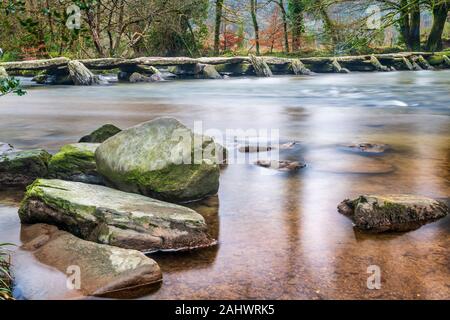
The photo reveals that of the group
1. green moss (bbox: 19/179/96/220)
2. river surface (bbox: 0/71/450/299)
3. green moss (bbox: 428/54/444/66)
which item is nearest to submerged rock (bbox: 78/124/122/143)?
river surface (bbox: 0/71/450/299)

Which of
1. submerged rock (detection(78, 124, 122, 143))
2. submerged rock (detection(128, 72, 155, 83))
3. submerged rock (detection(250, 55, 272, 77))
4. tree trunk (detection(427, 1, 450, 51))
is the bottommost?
submerged rock (detection(78, 124, 122, 143))

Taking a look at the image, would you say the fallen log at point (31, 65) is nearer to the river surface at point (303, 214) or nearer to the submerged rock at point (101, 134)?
the river surface at point (303, 214)

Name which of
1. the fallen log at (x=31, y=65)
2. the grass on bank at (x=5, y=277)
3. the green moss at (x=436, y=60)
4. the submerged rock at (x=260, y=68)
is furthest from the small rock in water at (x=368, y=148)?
the green moss at (x=436, y=60)

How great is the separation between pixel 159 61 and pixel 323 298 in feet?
53.9

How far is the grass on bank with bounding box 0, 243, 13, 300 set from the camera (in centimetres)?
236

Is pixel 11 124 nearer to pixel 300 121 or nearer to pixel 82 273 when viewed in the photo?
pixel 300 121

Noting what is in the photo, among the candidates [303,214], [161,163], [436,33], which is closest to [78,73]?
[161,163]

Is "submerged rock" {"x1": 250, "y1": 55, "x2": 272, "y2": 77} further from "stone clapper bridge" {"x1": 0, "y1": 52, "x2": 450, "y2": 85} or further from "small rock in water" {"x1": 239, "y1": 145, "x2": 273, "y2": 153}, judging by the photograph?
"small rock in water" {"x1": 239, "y1": 145, "x2": 273, "y2": 153}

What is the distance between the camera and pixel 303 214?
3.67 m

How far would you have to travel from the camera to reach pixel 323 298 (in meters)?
2.43

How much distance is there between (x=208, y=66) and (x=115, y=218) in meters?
18.0

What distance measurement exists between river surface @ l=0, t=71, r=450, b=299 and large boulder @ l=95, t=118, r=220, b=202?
245mm

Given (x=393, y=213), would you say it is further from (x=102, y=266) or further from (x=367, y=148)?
(x=367, y=148)
